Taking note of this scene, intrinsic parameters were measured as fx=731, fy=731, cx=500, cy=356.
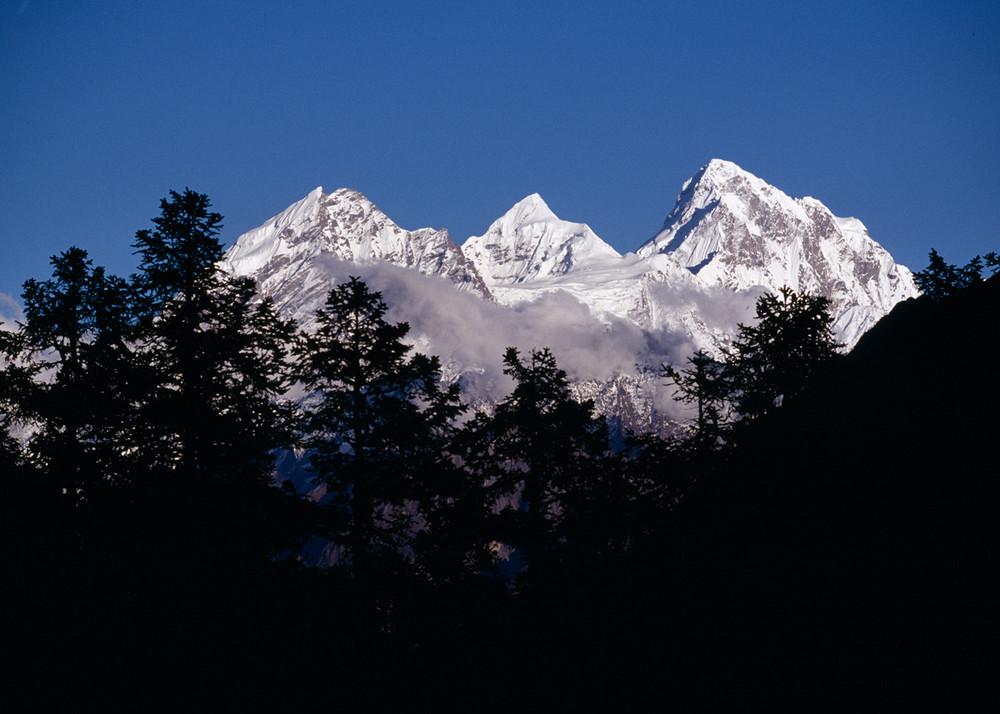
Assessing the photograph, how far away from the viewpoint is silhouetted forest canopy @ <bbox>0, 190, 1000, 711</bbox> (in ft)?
44.6

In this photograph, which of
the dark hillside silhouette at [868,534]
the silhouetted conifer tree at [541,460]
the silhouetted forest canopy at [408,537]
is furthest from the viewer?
the silhouetted conifer tree at [541,460]

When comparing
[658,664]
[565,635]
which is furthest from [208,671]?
[658,664]

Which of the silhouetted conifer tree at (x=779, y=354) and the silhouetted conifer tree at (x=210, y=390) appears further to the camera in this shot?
the silhouetted conifer tree at (x=779, y=354)

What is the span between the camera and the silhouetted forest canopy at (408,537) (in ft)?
44.6

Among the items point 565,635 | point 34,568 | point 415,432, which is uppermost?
point 415,432

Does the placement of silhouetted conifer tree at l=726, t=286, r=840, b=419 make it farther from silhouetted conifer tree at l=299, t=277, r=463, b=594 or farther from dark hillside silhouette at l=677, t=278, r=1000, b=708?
silhouetted conifer tree at l=299, t=277, r=463, b=594

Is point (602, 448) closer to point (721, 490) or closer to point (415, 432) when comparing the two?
point (721, 490)

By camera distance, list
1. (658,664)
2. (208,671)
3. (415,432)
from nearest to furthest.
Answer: (208,671) < (658,664) < (415,432)

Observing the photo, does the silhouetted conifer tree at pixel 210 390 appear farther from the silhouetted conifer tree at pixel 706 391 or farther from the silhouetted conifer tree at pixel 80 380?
the silhouetted conifer tree at pixel 706 391

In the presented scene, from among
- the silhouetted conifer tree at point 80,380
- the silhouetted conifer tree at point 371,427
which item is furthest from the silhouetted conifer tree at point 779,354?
the silhouetted conifer tree at point 80,380

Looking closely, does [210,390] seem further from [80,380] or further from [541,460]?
[541,460]

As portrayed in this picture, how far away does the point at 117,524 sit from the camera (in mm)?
15320

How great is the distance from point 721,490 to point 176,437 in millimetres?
13931

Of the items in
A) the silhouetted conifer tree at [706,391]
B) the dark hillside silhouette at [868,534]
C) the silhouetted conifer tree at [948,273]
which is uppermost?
the silhouetted conifer tree at [948,273]
